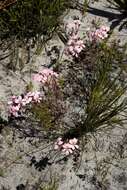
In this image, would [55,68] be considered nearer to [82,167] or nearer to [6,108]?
[6,108]

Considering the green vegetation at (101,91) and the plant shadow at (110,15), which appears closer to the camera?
the green vegetation at (101,91)

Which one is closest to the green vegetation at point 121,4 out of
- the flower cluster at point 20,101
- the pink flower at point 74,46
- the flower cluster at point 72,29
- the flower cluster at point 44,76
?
the flower cluster at point 72,29

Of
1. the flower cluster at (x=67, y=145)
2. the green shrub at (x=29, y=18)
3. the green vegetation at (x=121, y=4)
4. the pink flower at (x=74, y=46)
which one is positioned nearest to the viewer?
the flower cluster at (x=67, y=145)

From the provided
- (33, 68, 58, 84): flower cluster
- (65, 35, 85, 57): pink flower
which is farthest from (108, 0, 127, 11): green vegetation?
(33, 68, 58, 84): flower cluster

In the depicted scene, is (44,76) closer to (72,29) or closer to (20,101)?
(20,101)

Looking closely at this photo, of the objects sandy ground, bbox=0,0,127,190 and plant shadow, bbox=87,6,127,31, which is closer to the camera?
sandy ground, bbox=0,0,127,190

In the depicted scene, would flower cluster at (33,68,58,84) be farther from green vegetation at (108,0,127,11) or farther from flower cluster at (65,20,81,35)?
green vegetation at (108,0,127,11)

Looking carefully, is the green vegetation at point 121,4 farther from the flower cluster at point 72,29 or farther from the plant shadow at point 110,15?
the flower cluster at point 72,29

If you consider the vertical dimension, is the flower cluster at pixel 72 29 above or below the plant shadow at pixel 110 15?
below

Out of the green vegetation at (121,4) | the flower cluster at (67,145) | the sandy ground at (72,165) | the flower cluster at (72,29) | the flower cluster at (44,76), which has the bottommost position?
the sandy ground at (72,165)

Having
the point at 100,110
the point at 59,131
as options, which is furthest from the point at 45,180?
the point at 100,110

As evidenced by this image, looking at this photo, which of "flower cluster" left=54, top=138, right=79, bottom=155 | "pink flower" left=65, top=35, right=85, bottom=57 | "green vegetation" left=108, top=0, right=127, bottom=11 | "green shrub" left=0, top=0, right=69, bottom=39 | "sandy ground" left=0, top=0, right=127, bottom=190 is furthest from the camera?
"green vegetation" left=108, top=0, right=127, bottom=11
